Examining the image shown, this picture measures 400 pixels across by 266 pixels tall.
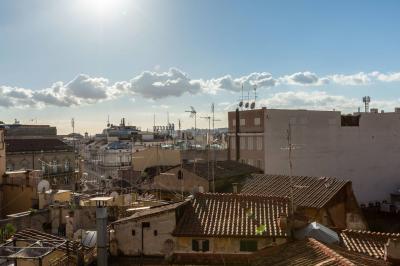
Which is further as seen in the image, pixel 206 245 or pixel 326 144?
pixel 326 144

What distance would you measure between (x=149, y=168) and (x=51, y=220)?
19605 millimetres

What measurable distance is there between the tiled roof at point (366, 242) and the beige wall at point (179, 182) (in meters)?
15.4

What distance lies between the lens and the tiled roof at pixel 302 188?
23.7 metres

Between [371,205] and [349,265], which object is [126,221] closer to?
[349,265]

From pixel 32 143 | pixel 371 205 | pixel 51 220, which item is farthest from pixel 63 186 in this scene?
pixel 371 205

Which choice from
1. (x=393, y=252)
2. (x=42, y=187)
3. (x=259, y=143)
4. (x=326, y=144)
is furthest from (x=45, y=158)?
(x=393, y=252)

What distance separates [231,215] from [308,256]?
4.83 m

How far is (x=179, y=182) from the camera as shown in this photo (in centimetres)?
3425

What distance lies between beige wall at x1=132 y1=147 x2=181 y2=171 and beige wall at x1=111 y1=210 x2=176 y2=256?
2531 cm

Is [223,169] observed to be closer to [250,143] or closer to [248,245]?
[250,143]

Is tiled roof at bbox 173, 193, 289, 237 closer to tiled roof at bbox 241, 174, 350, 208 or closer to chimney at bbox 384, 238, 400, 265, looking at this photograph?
chimney at bbox 384, 238, 400, 265

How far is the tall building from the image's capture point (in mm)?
39812

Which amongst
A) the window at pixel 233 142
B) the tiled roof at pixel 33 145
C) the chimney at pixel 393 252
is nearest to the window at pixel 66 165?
the tiled roof at pixel 33 145

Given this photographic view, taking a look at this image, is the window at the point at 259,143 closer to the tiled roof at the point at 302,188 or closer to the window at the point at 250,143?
the window at the point at 250,143
